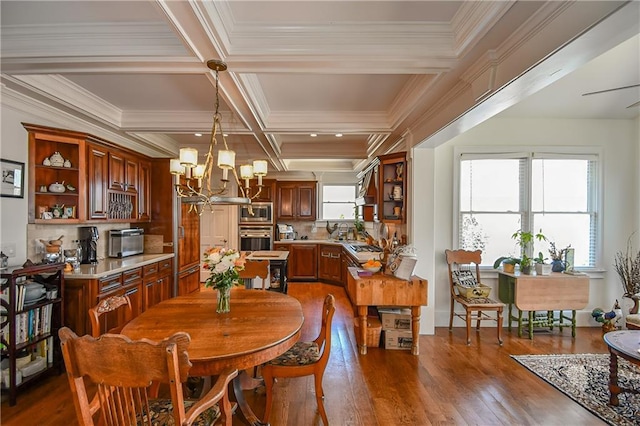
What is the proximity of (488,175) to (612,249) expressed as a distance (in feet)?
6.37

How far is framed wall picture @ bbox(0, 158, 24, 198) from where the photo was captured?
9.06ft

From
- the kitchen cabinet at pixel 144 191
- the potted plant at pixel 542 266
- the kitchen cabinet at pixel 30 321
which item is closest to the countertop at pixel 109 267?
the kitchen cabinet at pixel 30 321

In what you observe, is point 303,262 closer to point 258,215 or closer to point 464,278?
point 258,215

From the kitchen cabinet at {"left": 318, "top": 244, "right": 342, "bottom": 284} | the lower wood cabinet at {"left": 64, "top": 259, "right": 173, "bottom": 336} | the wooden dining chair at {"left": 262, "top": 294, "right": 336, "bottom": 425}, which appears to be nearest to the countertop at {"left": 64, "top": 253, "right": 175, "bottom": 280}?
the lower wood cabinet at {"left": 64, "top": 259, "right": 173, "bottom": 336}

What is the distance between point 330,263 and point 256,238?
5.85 ft

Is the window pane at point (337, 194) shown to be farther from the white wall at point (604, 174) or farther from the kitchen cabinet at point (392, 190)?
the white wall at point (604, 174)

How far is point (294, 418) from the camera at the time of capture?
2.31 meters

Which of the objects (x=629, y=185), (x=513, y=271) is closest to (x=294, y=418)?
(x=513, y=271)

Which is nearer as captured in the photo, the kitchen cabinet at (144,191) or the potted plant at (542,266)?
the potted plant at (542,266)

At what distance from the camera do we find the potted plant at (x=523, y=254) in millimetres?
4012

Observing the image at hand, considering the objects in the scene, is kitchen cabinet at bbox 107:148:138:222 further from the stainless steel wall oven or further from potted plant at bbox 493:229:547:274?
potted plant at bbox 493:229:547:274

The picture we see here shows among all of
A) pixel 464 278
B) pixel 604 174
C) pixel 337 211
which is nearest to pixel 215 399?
pixel 464 278

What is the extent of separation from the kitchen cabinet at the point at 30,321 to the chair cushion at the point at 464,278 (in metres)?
4.34

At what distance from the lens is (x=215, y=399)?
141cm
